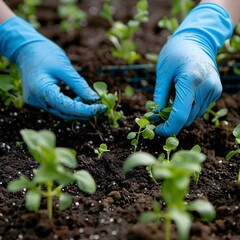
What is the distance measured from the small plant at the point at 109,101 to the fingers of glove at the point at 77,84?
33 mm

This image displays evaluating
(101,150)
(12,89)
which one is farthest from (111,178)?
(12,89)

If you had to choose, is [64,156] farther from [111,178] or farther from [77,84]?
[77,84]

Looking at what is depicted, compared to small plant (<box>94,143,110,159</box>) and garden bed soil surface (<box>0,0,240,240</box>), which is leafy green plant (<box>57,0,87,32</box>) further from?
small plant (<box>94,143,110,159</box>)

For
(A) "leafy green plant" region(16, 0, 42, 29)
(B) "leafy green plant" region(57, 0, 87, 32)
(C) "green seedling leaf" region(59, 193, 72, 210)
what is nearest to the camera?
(C) "green seedling leaf" region(59, 193, 72, 210)

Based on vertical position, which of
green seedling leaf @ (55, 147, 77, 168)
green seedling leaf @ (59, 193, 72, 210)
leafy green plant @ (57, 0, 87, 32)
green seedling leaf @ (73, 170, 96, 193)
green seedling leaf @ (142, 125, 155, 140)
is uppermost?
green seedling leaf @ (55, 147, 77, 168)

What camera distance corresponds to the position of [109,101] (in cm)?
191

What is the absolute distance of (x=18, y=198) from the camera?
64.5 inches

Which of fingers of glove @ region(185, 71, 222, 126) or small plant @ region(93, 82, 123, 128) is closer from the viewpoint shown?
fingers of glove @ region(185, 71, 222, 126)

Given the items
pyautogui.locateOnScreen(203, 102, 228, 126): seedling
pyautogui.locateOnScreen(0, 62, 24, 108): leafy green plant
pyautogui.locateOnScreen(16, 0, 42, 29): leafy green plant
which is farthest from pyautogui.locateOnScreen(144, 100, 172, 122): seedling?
pyautogui.locateOnScreen(16, 0, 42, 29): leafy green plant

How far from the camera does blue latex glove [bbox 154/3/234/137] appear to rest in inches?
69.3

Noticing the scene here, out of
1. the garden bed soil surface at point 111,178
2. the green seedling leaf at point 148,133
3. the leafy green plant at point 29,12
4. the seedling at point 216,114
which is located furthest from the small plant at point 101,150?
the leafy green plant at point 29,12

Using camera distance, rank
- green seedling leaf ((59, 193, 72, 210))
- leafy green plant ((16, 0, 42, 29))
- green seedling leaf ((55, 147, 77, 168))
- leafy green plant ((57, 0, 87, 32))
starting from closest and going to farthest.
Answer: green seedling leaf ((55, 147, 77, 168))
green seedling leaf ((59, 193, 72, 210))
leafy green plant ((16, 0, 42, 29))
leafy green plant ((57, 0, 87, 32))

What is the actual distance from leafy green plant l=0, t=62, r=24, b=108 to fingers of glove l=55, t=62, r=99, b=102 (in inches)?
9.2

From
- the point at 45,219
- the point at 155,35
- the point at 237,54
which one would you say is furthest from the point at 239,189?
the point at 155,35
